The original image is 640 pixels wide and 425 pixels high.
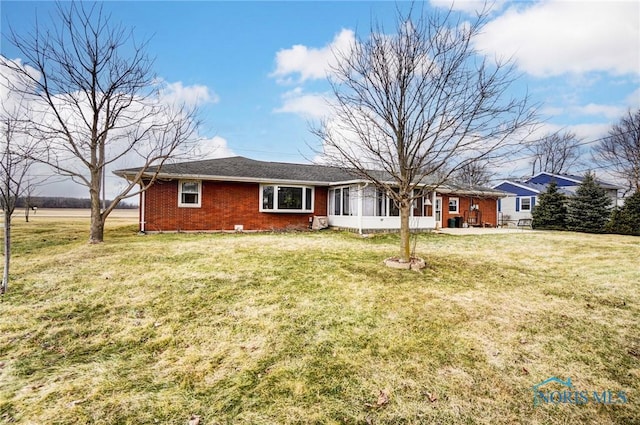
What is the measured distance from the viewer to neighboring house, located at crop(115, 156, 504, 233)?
13.6 meters

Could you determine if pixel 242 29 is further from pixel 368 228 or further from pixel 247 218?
pixel 368 228

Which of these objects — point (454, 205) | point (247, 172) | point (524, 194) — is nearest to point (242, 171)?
point (247, 172)

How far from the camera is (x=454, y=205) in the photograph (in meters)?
20.3

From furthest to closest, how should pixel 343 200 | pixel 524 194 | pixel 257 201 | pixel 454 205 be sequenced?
pixel 524 194, pixel 454 205, pixel 343 200, pixel 257 201

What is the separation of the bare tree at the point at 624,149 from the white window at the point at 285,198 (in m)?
25.9

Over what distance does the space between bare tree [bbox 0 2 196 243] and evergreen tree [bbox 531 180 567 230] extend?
76.2 ft

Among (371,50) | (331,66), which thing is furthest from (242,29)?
(371,50)

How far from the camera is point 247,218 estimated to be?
1501 cm

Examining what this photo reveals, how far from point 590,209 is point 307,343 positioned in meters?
24.0

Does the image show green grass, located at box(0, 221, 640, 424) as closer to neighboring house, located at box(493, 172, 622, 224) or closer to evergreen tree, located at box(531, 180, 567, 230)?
evergreen tree, located at box(531, 180, 567, 230)

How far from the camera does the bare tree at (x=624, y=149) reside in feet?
79.4

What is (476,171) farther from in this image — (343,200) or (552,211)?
(552,211)

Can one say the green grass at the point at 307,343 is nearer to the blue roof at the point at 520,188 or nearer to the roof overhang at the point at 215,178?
the roof overhang at the point at 215,178

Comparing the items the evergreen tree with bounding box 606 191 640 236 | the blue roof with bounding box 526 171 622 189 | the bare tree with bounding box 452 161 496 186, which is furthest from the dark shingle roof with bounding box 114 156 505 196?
the blue roof with bounding box 526 171 622 189
